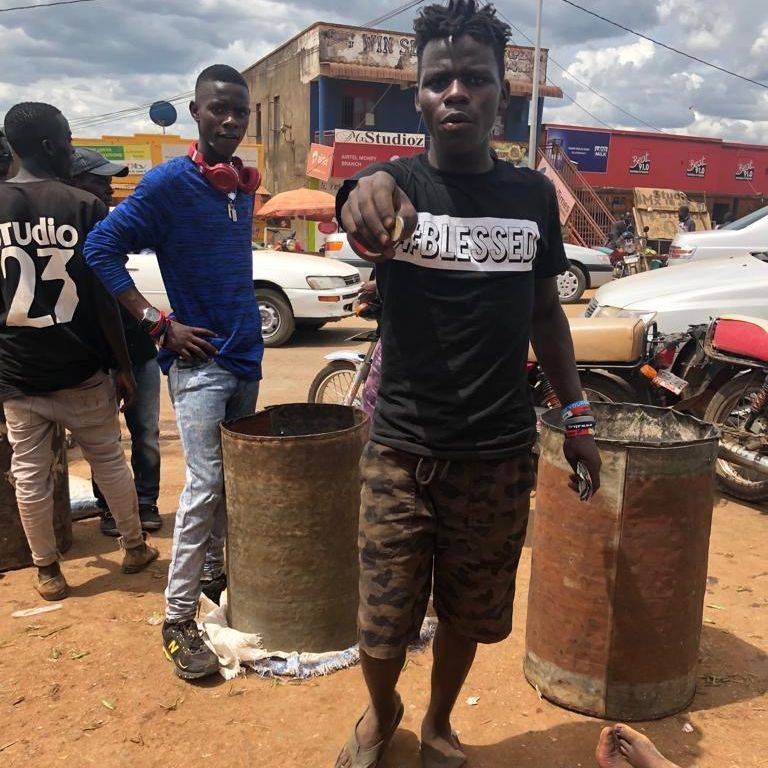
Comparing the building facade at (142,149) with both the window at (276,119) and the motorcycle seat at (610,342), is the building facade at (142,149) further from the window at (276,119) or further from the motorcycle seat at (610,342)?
the motorcycle seat at (610,342)

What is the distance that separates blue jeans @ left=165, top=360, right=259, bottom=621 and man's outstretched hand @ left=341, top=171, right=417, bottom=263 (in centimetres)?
135

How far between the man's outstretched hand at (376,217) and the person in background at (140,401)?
8.91 feet

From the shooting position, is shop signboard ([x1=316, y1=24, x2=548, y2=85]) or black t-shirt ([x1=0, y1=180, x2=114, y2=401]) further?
shop signboard ([x1=316, y1=24, x2=548, y2=85])

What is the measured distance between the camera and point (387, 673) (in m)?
2.11

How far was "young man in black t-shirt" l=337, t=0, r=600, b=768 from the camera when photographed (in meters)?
1.86

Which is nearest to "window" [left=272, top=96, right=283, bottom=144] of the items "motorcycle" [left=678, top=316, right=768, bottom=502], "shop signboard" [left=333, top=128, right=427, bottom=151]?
"shop signboard" [left=333, top=128, right=427, bottom=151]

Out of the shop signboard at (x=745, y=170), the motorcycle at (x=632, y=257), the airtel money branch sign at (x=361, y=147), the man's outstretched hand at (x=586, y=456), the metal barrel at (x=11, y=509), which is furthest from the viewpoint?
the shop signboard at (x=745, y=170)

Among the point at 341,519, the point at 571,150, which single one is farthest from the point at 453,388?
the point at 571,150

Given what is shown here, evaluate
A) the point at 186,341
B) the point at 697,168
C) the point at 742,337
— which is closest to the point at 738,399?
the point at 742,337

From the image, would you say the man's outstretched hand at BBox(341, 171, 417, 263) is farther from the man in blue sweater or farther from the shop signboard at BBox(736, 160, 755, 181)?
the shop signboard at BBox(736, 160, 755, 181)

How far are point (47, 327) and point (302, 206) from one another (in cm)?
1656

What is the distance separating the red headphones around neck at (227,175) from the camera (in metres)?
2.74

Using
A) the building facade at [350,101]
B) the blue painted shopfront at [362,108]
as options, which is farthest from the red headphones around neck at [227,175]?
the blue painted shopfront at [362,108]

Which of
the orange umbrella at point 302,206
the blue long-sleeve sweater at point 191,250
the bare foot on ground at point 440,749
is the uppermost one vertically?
the orange umbrella at point 302,206
